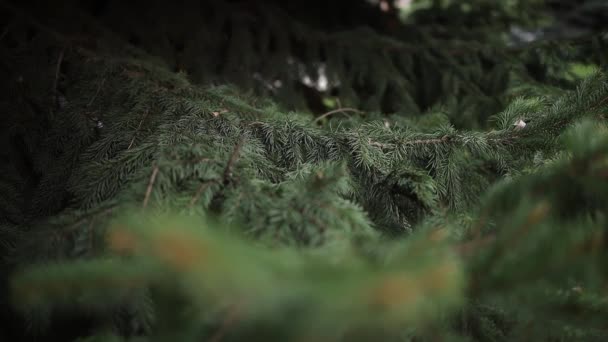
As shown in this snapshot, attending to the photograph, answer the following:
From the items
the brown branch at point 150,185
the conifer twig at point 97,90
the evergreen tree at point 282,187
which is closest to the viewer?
the evergreen tree at point 282,187

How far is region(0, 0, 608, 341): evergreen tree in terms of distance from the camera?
45 centimetres

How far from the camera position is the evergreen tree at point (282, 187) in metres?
0.45

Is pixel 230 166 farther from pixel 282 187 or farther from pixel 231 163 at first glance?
pixel 282 187

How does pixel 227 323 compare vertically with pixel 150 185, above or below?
below

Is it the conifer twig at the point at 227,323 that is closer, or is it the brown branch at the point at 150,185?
the conifer twig at the point at 227,323

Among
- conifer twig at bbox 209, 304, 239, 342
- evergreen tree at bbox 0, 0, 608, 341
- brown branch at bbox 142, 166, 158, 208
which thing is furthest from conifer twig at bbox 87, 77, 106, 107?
conifer twig at bbox 209, 304, 239, 342

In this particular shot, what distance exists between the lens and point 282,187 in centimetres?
81

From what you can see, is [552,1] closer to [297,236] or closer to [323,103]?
[323,103]

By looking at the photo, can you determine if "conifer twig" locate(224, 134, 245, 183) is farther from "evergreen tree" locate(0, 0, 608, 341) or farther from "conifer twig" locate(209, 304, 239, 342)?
"conifer twig" locate(209, 304, 239, 342)

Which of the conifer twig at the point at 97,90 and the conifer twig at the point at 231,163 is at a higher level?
the conifer twig at the point at 97,90

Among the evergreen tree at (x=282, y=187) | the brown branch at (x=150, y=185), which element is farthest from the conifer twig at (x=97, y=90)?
the brown branch at (x=150, y=185)

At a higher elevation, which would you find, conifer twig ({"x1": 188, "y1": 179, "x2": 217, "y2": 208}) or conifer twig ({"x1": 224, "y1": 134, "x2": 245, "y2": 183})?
conifer twig ({"x1": 224, "y1": 134, "x2": 245, "y2": 183})

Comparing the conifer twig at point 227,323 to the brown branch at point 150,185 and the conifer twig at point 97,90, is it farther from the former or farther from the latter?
the conifer twig at point 97,90

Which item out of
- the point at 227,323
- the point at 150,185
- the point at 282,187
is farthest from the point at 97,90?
the point at 227,323
